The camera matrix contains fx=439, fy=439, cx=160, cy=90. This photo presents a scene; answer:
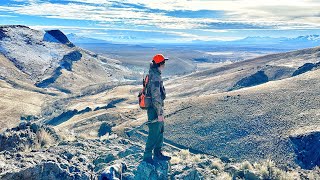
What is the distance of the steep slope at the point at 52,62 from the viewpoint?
73312 mm

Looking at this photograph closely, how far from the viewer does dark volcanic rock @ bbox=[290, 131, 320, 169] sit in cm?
1917

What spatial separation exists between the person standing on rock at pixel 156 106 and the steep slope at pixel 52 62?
5738cm

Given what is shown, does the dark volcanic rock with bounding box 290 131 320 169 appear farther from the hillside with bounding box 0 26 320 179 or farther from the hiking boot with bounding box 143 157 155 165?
the hiking boot with bounding box 143 157 155 165

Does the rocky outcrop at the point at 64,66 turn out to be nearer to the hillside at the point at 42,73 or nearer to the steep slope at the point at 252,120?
the hillside at the point at 42,73

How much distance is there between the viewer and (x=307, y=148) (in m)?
19.9

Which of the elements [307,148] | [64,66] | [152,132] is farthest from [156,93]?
[64,66]

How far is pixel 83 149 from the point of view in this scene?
1195 cm

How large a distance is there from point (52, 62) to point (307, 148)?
70.1 metres

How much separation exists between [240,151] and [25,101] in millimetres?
36059

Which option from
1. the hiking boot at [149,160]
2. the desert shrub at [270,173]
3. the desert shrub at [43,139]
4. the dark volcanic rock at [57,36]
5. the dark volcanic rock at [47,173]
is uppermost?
the dark volcanic rock at [47,173]

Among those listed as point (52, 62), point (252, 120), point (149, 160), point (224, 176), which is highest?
point (149, 160)

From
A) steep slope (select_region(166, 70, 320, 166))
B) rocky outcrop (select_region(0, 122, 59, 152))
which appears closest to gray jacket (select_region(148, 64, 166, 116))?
rocky outcrop (select_region(0, 122, 59, 152))

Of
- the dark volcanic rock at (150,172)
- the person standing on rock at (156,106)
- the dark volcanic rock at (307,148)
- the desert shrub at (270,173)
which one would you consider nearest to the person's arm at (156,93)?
the person standing on rock at (156,106)

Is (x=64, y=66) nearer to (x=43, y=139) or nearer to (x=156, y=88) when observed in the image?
(x=43, y=139)
